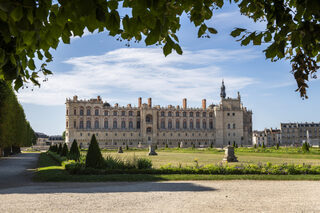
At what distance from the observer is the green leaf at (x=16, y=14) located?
2.04m

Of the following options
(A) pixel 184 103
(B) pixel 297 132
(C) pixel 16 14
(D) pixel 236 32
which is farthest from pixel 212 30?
(B) pixel 297 132

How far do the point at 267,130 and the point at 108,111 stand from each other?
5496cm

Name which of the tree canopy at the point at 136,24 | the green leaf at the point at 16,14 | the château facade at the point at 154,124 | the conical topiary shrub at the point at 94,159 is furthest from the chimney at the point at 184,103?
the green leaf at the point at 16,14

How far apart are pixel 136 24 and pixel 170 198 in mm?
6260

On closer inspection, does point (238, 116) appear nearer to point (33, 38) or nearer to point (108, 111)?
point (108, 111)

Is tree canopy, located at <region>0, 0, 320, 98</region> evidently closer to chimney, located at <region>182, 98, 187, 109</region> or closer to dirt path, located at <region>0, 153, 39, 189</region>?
dirt path, located at <region>0, 153, 39, 189</region>

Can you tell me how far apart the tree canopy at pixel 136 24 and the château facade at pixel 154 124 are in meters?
65.6

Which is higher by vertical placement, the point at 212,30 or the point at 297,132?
the point at 212,30

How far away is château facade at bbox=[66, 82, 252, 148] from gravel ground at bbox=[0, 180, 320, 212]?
58419 millimetres

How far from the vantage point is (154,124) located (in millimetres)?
73938

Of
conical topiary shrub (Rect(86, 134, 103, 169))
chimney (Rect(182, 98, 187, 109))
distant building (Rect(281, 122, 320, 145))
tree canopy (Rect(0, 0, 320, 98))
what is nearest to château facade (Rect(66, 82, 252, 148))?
chimney (Rect(182, 98, 187, 109))

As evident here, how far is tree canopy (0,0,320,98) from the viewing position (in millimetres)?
2199

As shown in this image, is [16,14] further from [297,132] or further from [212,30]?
[297,132]

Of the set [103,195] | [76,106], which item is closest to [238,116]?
[76,106]
